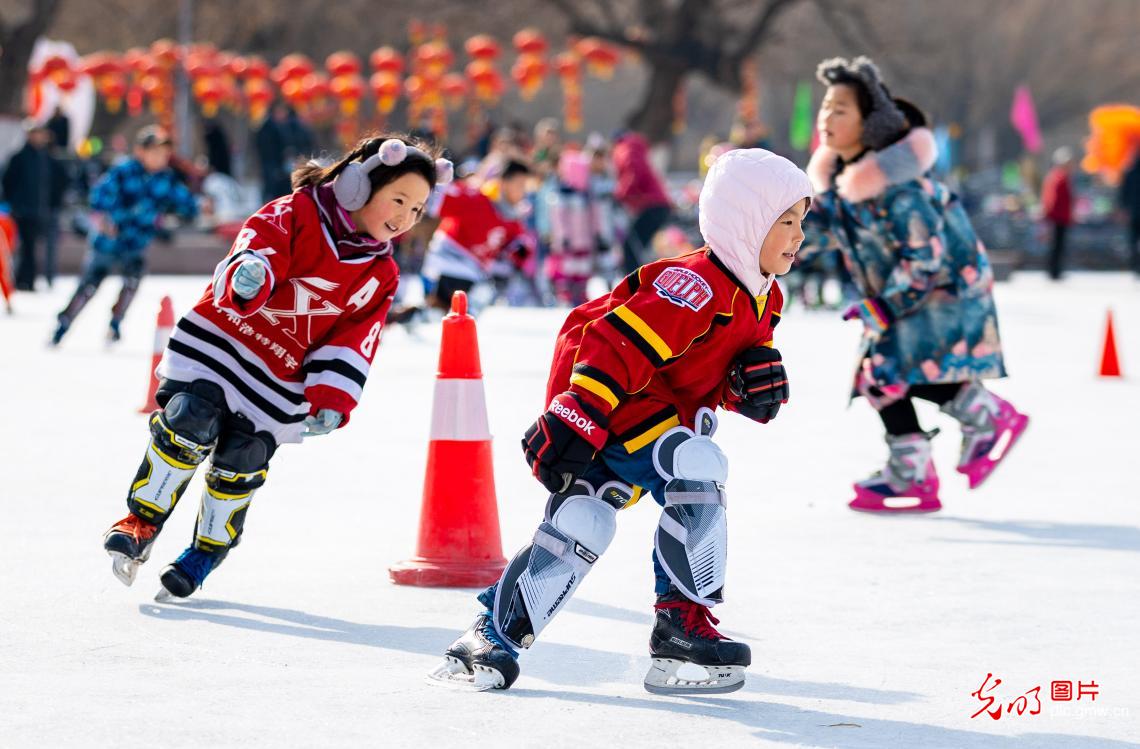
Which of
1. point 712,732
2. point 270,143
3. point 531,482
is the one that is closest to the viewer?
point 712,732

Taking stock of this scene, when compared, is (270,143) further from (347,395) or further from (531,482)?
(347,395)

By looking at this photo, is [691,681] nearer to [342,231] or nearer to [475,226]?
[342,231]

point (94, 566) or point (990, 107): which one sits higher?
point (990, 107)

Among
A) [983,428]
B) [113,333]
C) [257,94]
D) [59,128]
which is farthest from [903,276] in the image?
[257,94]

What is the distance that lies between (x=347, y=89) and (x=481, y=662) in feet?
113

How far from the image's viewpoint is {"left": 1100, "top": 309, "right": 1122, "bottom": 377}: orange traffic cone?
12.3m

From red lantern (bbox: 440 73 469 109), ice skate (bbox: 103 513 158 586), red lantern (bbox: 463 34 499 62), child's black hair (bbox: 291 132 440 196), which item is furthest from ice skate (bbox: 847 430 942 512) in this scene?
red lantern (bbox: 440 73 469 109)

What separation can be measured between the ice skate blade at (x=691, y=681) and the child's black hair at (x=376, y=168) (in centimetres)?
166

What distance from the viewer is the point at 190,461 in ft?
18.1

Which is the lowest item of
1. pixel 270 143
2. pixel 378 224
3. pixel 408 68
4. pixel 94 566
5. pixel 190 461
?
pixel 94 566

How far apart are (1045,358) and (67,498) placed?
8.42m

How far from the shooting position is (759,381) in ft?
15.0

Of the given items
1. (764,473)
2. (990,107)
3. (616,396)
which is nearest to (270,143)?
A: (764,473)

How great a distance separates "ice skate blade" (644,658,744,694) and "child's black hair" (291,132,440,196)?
166cm
